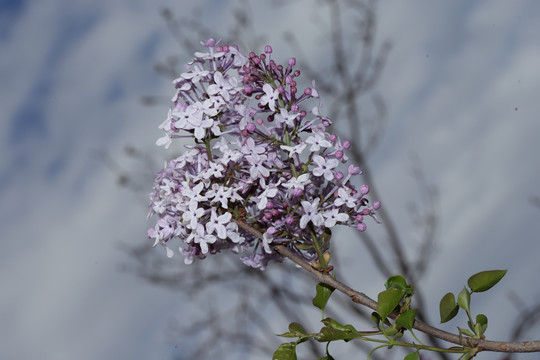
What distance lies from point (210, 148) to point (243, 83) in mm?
114

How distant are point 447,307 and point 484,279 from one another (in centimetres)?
7

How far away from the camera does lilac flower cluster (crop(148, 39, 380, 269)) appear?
2.84 feet

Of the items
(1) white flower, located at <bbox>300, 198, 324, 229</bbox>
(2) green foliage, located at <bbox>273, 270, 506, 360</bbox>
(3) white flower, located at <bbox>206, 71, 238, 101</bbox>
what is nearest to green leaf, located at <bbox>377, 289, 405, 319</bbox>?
(2) green foliage, located at <bbox>273, 270, 506, 360</bbox>

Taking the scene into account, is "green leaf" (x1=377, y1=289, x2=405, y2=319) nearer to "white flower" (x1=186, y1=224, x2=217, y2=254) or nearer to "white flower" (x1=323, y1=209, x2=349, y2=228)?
"white flower" (x1=323, y1=209, x2=349, y2=228)

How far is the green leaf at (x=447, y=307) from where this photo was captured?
944mm

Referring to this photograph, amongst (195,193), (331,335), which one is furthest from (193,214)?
(331,335)

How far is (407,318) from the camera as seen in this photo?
2.77 feet

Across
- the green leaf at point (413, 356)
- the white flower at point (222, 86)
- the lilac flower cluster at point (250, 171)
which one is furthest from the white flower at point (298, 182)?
the green leaf at point (413, 356)

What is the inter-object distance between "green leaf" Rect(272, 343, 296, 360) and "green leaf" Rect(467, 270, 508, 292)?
281 mm

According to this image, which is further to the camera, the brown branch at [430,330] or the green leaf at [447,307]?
the green leaf at [447,307]

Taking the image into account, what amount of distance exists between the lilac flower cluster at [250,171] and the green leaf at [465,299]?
183 mm

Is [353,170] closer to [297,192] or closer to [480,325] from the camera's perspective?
[297,192]

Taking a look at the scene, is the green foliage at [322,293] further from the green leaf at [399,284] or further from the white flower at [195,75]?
the white flower at [195,75]

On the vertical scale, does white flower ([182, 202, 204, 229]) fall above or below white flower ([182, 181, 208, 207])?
below
